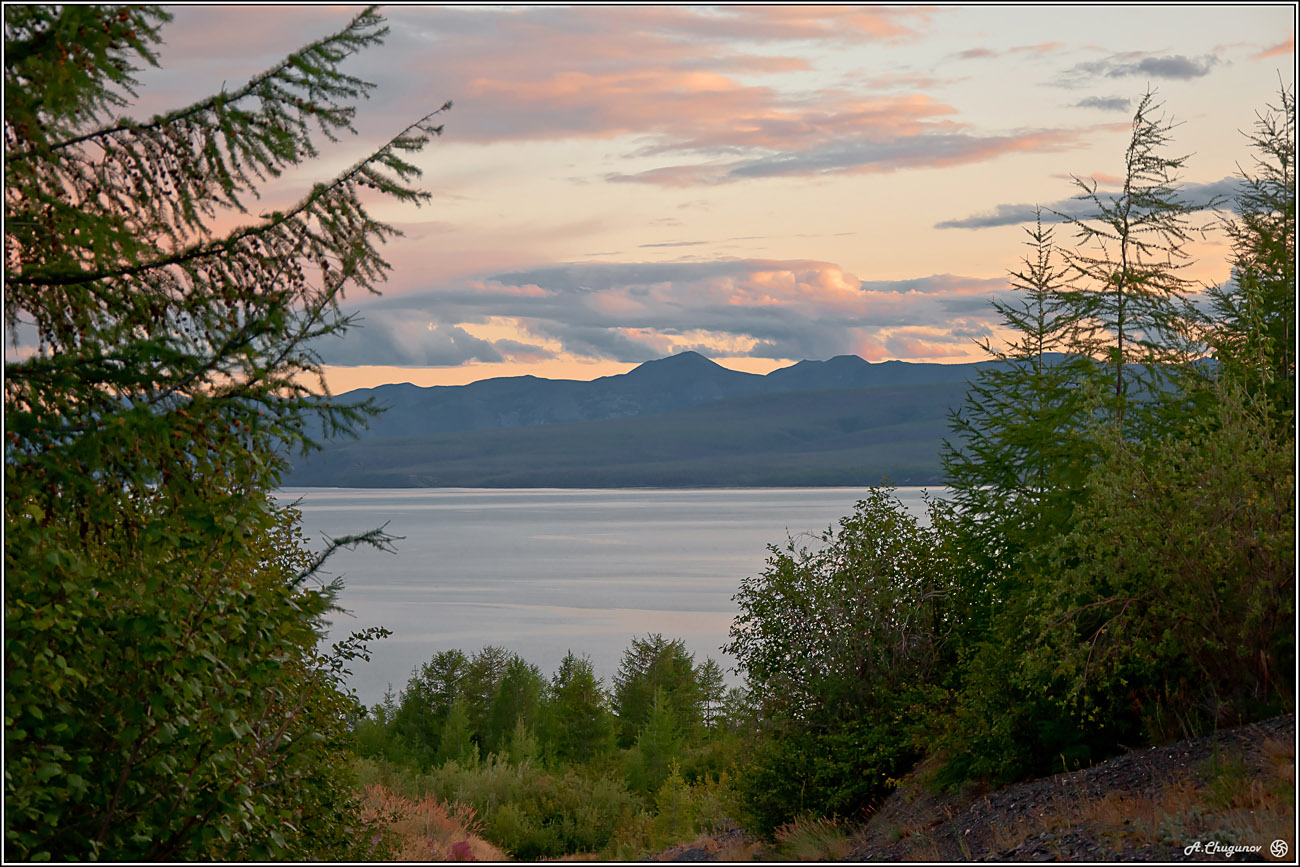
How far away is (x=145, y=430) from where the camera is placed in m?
6.39

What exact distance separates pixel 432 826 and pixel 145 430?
75.8 feet

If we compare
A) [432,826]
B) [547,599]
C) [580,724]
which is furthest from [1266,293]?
[547,599]

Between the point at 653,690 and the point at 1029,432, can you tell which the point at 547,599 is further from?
the point at 1029,432

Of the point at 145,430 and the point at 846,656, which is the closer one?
the point at 145,430

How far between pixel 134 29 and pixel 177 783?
5027 mm

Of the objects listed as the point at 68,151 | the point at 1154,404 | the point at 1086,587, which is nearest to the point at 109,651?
the point at 68,151

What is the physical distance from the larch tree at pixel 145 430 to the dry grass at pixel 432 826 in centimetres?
1285

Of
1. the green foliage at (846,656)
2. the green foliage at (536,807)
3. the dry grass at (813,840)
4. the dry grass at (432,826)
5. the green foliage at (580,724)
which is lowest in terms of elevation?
the green foliage at (580,724)

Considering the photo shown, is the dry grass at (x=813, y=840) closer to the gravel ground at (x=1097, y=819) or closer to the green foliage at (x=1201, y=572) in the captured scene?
the gravel ground at (x=1097, y=819)

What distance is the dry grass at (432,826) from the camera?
21625 mm

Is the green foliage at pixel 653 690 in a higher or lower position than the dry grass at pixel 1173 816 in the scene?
lower

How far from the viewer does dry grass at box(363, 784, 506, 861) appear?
70.9ft

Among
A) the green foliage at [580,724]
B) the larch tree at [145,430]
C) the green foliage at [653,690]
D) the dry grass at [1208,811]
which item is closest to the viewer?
the larch tree at [145,430]

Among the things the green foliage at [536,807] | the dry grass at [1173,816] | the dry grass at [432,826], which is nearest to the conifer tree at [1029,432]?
the dry grass at [1173,816]
